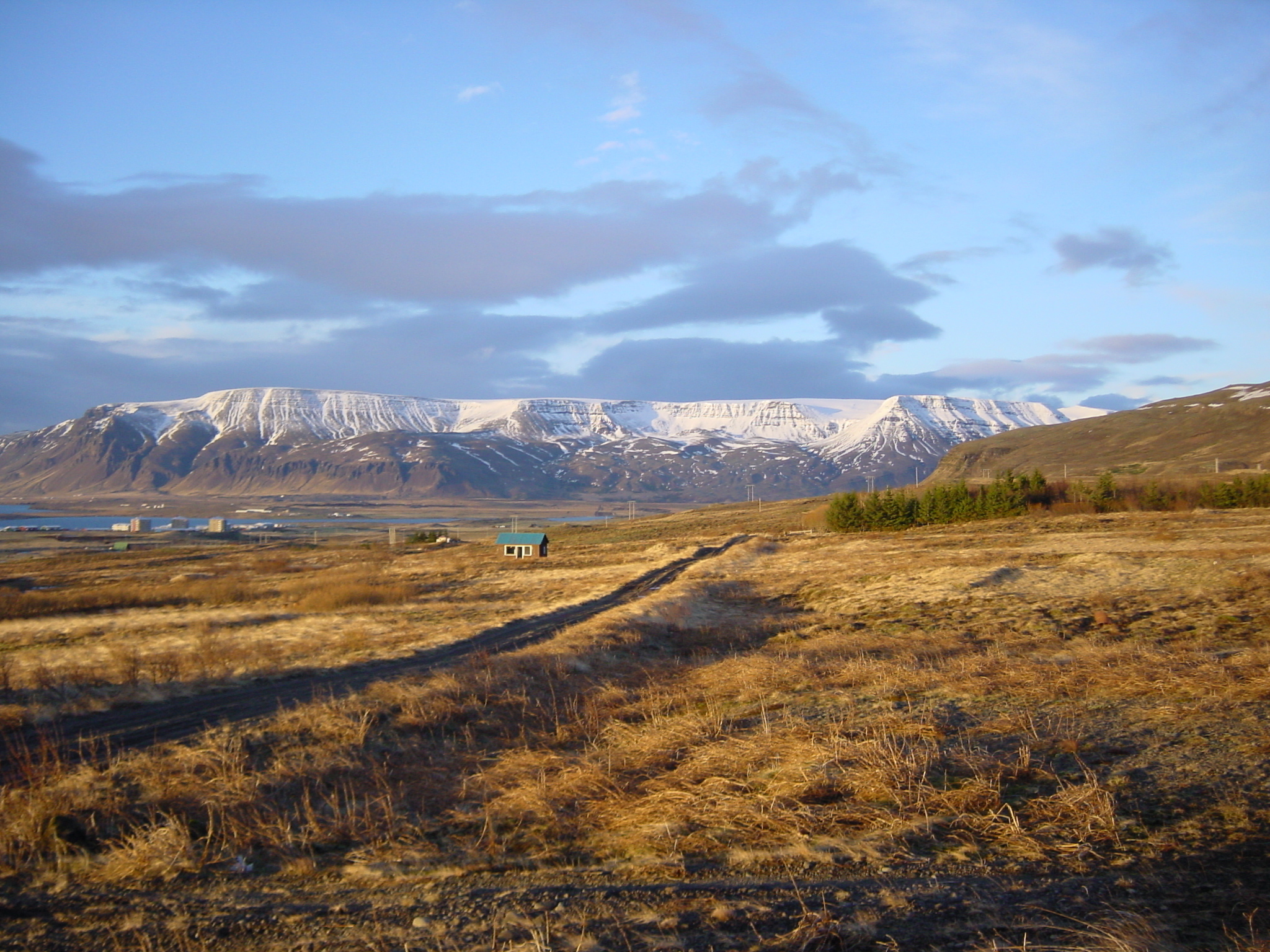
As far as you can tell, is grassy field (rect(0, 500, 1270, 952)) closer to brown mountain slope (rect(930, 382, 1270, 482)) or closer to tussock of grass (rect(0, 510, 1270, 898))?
tussock of grass (rect(0, 510, 1270, 898))

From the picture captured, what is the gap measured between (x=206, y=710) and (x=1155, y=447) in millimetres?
181688

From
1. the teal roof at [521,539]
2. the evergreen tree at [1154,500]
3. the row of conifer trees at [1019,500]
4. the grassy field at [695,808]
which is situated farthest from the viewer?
the teal roof at [521,539]

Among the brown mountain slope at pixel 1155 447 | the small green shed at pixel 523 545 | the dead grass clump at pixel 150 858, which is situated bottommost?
the small green shed at pixel 523 545

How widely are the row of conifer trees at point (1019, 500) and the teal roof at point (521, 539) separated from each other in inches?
1091

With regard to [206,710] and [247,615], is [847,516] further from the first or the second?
[206,710]

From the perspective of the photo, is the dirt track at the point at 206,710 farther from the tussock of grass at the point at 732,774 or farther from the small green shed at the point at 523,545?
the small green shed at the point at 523,545

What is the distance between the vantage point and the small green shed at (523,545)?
69750mm

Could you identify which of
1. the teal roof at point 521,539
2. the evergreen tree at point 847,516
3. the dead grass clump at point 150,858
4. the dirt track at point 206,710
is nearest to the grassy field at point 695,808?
the dead grass clump at point 150,858

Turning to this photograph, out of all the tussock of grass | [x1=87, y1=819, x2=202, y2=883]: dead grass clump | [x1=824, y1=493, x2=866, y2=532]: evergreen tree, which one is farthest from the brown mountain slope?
[x1=87, y1=819, x2=202, y2=883]: dead grass clump

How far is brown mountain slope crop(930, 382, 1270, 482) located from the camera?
124 m

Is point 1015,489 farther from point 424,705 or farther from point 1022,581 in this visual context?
point 424,705

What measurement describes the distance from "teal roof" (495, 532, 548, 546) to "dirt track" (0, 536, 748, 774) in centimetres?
4688

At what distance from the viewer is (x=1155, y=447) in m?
158

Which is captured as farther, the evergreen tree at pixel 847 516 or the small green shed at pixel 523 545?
the evergreen tree at pixel 847 516
